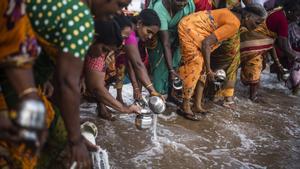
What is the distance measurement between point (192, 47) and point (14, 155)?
3154mm

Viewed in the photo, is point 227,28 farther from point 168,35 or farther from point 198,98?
point 198,98

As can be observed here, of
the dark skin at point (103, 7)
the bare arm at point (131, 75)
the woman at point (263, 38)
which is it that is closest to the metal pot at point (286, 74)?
the woman at point (263, 38)

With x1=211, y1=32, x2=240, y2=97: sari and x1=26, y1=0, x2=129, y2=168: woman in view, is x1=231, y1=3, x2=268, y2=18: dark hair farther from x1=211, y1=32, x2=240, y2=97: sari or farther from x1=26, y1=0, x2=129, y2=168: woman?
x1=26, y1=0, x2=129, y2=168: woman

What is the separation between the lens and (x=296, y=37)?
631 cm

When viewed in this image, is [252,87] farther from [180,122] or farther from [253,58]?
[180,122]

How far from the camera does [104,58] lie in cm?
362

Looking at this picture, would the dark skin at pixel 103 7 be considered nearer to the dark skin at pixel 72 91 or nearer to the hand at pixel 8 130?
the dark skin at pixel 72 91

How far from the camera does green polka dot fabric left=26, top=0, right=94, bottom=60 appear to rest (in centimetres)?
194

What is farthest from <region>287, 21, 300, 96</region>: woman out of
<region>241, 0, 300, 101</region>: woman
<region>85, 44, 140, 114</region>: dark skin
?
<region>85, 44, 140, 114</region>: dark skin

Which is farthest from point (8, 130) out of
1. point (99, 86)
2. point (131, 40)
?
point (131, 40)

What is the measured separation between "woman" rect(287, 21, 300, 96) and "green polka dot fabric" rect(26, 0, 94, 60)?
488 centimetres

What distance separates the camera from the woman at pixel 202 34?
4828 millimetres

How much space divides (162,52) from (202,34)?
20.5 inches

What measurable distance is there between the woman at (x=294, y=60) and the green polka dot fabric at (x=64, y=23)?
488 cm
